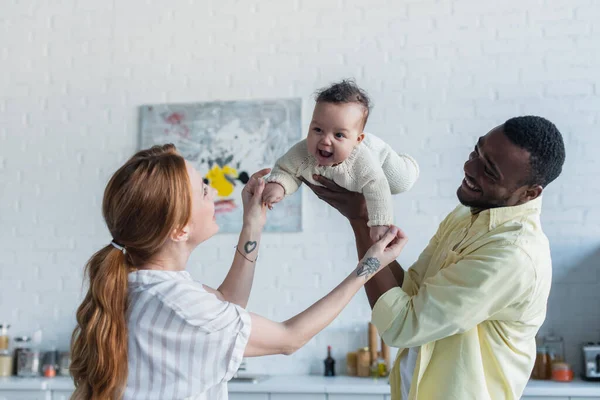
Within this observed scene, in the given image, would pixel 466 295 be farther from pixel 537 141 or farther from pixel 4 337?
pixel 4 337

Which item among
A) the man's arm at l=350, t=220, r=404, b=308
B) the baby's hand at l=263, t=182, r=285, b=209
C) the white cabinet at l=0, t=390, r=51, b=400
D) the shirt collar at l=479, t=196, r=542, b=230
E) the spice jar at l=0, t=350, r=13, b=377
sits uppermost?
the baby's hand at l=263, t=182, r=285, b=209

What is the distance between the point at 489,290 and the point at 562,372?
2.69m

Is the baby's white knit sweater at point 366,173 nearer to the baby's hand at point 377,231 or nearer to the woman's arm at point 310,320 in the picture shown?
the baby's hand at point 377,231

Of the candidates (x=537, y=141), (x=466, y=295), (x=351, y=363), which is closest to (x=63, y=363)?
(x=351, y=363)

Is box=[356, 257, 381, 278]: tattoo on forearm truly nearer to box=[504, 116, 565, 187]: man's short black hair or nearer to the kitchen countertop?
box=[504, 116, 565, 187]: man's short black hair

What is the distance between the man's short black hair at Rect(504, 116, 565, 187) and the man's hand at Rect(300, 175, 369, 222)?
56 cm

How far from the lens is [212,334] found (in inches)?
70.7

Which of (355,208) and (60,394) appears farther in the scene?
(60,394)

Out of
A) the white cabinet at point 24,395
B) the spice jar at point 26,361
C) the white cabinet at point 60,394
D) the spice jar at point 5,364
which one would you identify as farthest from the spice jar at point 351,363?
the spice jar at point 5,364

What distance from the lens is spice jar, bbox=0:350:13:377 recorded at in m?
4.74

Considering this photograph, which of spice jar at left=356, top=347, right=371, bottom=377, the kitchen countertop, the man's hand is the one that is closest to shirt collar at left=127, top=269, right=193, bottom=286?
the man's hand

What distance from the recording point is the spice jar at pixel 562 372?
4184mm

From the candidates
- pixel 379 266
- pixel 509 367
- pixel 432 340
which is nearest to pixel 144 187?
pixel 379 266

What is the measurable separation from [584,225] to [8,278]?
380cm
